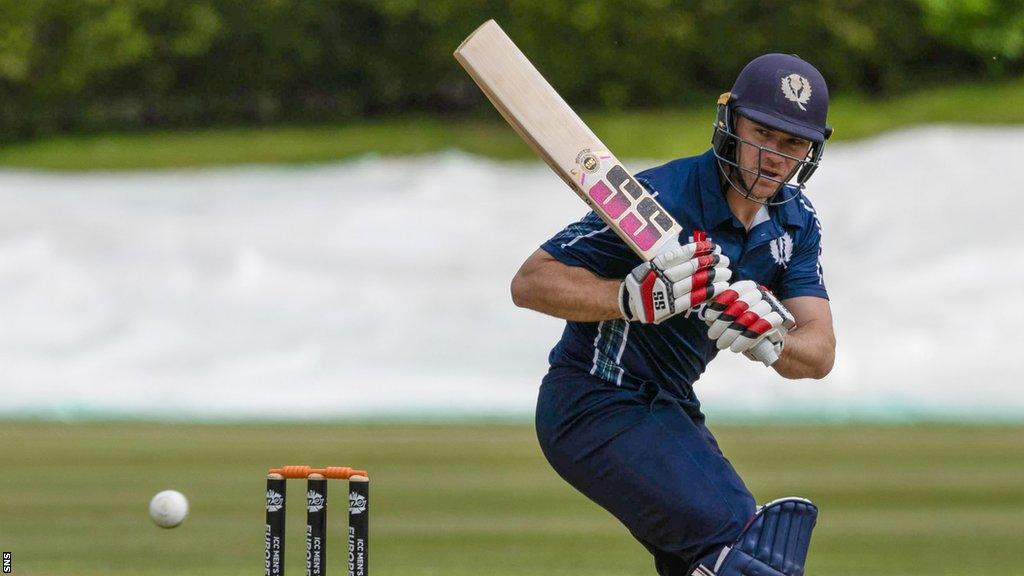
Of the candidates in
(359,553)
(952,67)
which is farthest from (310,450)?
(952,67)

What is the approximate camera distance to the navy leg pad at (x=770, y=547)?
3767mm

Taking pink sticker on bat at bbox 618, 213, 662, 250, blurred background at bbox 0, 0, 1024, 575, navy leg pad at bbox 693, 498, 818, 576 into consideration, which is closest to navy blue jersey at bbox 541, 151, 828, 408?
pink sticker on bat at bbox 618, 213, 662, 250

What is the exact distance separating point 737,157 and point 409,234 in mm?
12278

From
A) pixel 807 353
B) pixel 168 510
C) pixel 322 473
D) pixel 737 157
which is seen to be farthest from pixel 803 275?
pixel 168 510

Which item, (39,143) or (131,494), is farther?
(39,143)

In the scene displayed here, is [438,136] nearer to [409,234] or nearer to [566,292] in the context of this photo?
[409,234]

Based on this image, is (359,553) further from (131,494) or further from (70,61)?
(70,61)

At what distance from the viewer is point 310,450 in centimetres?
924

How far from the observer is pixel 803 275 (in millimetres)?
4145

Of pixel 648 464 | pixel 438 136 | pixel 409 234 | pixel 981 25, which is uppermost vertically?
pixel 981 25

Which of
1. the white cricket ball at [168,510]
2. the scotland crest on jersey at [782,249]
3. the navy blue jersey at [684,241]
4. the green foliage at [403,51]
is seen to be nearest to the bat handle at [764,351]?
the navy blue jersey at [684,241]

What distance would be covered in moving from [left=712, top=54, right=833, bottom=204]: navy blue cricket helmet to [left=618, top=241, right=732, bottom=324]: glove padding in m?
0.27

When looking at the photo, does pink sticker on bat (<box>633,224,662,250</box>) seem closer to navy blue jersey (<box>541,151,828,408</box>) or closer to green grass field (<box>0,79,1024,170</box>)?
navy blue jersey (<box>541,151,828,408</box>)

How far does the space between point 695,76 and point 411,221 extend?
2.89m
